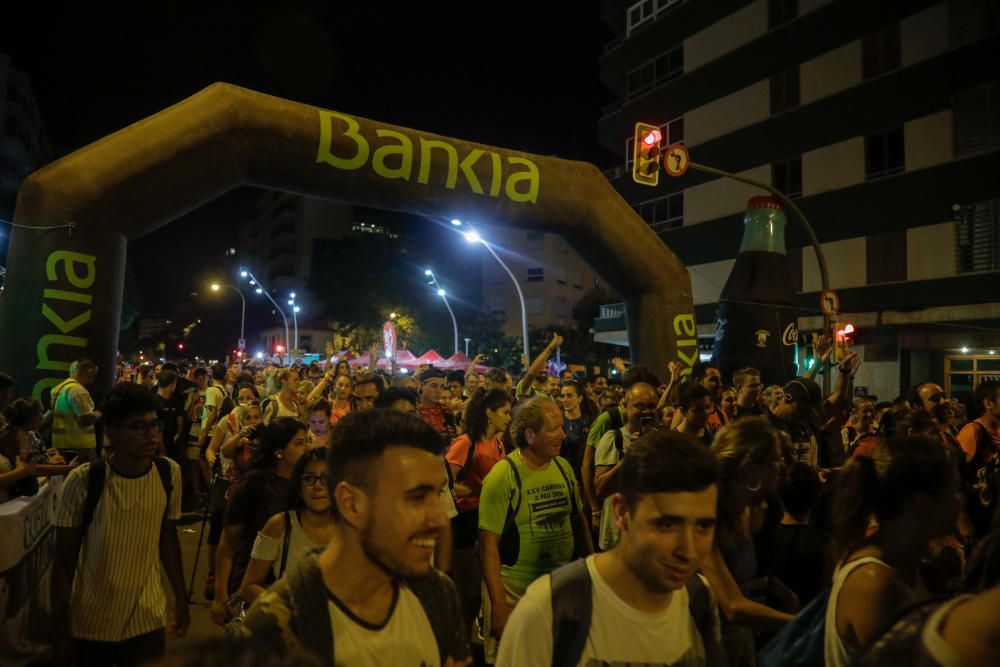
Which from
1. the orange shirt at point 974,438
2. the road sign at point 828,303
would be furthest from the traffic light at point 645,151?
the orange shirt at point 974,438

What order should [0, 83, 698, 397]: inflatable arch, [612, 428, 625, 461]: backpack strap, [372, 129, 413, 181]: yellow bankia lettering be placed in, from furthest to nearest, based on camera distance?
1. [372, 129, 413, 181]: yellow bankia lettering
2. [0, 83, 698, 397]: inflatable arch
3. [612, 428, 625, 461]: backpack strap

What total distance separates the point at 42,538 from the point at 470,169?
7829 millimetres

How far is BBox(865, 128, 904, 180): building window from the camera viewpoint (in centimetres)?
2202

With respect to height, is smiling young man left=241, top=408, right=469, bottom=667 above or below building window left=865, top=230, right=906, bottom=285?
below

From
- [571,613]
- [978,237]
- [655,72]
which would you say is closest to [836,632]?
[571,613]

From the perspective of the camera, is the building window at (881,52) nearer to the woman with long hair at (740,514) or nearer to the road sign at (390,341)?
the road sign at (390,341)

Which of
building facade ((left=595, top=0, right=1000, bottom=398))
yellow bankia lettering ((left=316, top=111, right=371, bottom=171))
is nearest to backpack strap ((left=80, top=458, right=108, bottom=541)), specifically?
Answer: yellow bankia lettering ((left=316, top=111, right=371, bottom=171))

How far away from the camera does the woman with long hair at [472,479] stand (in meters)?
5.09

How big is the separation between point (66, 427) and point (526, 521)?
221 inches

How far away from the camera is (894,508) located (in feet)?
7.66

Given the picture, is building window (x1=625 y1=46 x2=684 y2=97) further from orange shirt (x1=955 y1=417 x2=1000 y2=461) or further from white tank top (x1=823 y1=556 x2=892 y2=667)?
white tank top (x1=823 y1=556 x2=892 y2=667)

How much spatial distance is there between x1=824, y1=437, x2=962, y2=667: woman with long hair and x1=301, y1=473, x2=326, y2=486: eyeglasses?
2244 mm

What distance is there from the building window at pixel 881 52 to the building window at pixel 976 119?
102 inches

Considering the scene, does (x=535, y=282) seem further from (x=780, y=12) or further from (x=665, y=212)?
(x=780, y=12)
